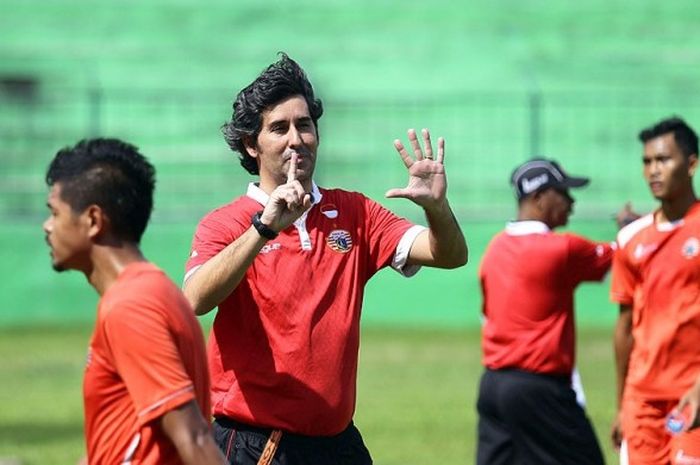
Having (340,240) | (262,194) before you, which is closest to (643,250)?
(340,240)

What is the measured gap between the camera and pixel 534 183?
34.1 ft

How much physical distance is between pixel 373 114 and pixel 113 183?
1997 centimetres

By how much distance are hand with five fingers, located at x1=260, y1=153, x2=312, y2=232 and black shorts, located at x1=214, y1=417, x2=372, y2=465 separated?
945mm

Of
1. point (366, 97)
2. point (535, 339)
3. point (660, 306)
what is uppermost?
point (366, 97)

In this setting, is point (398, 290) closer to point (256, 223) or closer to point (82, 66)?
point (82, 66)

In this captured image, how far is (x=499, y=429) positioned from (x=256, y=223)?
433 cm

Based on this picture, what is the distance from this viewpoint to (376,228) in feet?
22.0

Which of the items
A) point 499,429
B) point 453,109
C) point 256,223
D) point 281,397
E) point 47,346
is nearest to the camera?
point 256,223

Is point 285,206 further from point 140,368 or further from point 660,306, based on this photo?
point 660,306

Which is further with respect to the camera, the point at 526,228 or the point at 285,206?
the point at 526,228

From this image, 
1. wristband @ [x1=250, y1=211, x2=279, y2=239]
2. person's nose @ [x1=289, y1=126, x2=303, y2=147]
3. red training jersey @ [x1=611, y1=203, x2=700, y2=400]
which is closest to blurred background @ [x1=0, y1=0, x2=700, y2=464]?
red training jersey @ [x1=611, y1=203, x2=700, y2=400]

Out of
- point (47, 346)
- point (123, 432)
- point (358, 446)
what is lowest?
point (47, 346)

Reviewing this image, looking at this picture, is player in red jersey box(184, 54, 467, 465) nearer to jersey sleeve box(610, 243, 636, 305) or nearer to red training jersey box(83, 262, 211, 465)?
red training jersey box(83, 262, 211, 465)

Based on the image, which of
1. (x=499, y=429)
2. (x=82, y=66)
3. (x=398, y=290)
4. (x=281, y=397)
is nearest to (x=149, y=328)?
(x=281, y=397)
